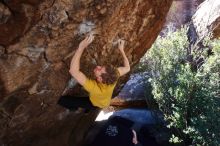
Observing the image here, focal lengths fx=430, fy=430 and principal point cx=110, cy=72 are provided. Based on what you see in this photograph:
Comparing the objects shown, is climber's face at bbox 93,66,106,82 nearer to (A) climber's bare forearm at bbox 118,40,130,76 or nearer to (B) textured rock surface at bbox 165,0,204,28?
(A) climber's bare forearm at bbox 118,40,130,76

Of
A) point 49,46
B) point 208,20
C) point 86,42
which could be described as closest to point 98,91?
point 86,42

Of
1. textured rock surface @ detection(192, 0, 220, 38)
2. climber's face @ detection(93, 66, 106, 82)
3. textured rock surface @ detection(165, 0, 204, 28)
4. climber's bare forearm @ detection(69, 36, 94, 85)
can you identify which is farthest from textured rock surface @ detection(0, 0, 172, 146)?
textured rock surface @ detection(165, 0, 204, 28)

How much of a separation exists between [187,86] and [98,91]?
3.13 m

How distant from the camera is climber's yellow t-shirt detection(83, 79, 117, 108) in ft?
19.1

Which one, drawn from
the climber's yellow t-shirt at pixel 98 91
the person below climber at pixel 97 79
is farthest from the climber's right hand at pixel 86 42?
the climber's yellow t-shirt at pixel 98 91

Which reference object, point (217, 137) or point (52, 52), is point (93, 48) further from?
point (217, 137)

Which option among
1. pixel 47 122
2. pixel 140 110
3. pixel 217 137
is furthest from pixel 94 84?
pixel 140 110

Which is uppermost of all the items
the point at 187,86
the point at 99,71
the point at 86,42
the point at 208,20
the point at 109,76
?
the point at 86,42

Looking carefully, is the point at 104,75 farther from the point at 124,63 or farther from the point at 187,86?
the point at 187,86

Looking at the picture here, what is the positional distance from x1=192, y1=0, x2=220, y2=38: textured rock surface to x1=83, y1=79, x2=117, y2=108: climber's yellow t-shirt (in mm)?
4881

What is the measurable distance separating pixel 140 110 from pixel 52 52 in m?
4.92

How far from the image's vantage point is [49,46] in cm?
595

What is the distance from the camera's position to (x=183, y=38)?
912 cm

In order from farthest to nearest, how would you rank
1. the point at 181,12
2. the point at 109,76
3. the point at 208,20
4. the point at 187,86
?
the point at 181,12 → the point at 208,20 → the point at 187,86 → the point at 109,76
